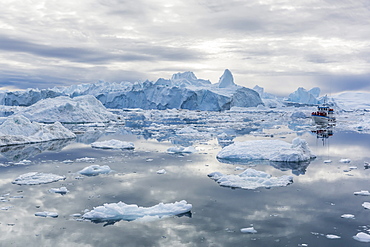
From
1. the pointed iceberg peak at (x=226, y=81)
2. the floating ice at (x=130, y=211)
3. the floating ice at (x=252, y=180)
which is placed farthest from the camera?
the pointed iceberg peak at (x=226, y=81)

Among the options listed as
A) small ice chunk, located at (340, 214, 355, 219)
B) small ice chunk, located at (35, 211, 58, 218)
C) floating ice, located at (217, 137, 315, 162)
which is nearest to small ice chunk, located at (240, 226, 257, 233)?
small ice chunk, located at (340, 214, 355, 219)

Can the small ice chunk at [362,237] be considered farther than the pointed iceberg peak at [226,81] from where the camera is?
No

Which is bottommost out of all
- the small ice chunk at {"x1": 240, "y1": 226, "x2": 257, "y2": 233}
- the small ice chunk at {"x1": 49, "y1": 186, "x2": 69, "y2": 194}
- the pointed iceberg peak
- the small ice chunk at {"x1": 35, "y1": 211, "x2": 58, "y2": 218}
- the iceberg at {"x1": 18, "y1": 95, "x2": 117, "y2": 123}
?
the small ice chunk at {"x1": 240, "y1": 226, "x2": 257, "y2": 233}

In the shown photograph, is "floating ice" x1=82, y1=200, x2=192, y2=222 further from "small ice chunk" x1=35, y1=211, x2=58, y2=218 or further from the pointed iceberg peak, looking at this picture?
the pointed iceberg peak

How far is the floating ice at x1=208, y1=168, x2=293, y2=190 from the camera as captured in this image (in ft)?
28.7

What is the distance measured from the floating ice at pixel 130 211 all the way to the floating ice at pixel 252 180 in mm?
2328

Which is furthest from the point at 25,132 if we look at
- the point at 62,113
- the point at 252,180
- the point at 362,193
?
the point at 362,193

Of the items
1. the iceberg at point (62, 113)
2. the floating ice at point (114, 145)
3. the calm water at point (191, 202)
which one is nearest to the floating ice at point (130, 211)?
the calm water at point (191, 202)

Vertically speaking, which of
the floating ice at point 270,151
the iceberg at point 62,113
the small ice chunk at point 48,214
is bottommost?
the small ice chunk at point 48,214

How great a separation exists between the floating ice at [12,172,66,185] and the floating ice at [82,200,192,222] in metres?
3.14

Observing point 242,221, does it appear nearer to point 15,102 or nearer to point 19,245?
point 19,245

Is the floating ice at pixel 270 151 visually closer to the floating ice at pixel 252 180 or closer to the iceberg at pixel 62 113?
the floating ice at pixel 252 180

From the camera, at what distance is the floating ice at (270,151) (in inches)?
475

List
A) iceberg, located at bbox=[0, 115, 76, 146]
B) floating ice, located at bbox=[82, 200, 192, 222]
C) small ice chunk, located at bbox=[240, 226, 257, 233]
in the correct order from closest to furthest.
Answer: small ice chunk, located at bbox=[240, 226, 257, 233], floating ice, located at bbox=[82, 200, 192, 222], iceberg, located at bbox=[0, 115, 76, 146]
